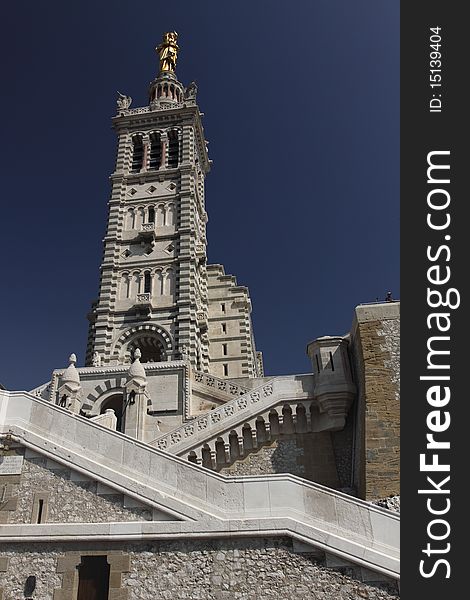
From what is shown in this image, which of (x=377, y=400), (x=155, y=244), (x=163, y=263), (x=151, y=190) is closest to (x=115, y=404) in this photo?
(x=163, y=263)

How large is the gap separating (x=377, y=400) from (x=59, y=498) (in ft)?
34.1

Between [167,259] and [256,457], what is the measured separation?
64.1 feet

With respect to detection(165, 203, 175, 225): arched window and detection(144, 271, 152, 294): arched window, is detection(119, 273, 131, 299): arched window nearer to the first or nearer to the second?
detection(144, 271, 152, 294): arched window

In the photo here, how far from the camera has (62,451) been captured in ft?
36.4

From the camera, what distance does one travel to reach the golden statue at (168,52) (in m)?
53.1

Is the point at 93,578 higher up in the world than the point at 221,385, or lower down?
lower down

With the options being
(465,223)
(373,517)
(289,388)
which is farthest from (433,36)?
(289,388)

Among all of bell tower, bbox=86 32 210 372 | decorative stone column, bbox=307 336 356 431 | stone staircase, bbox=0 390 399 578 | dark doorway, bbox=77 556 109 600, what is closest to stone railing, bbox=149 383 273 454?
decorative stone column, bbox=307 336 356 431

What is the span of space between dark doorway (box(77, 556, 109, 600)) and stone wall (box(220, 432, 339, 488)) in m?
9.07

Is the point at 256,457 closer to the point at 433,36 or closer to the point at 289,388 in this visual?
the point at 289,388

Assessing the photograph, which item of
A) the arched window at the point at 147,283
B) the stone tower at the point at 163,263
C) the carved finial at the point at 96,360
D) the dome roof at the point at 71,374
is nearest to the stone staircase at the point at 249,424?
the dome roof at the point at 71,374

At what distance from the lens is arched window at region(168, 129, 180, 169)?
41.0m

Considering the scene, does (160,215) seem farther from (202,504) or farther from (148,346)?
(202,504)

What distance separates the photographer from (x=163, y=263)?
35562mm
